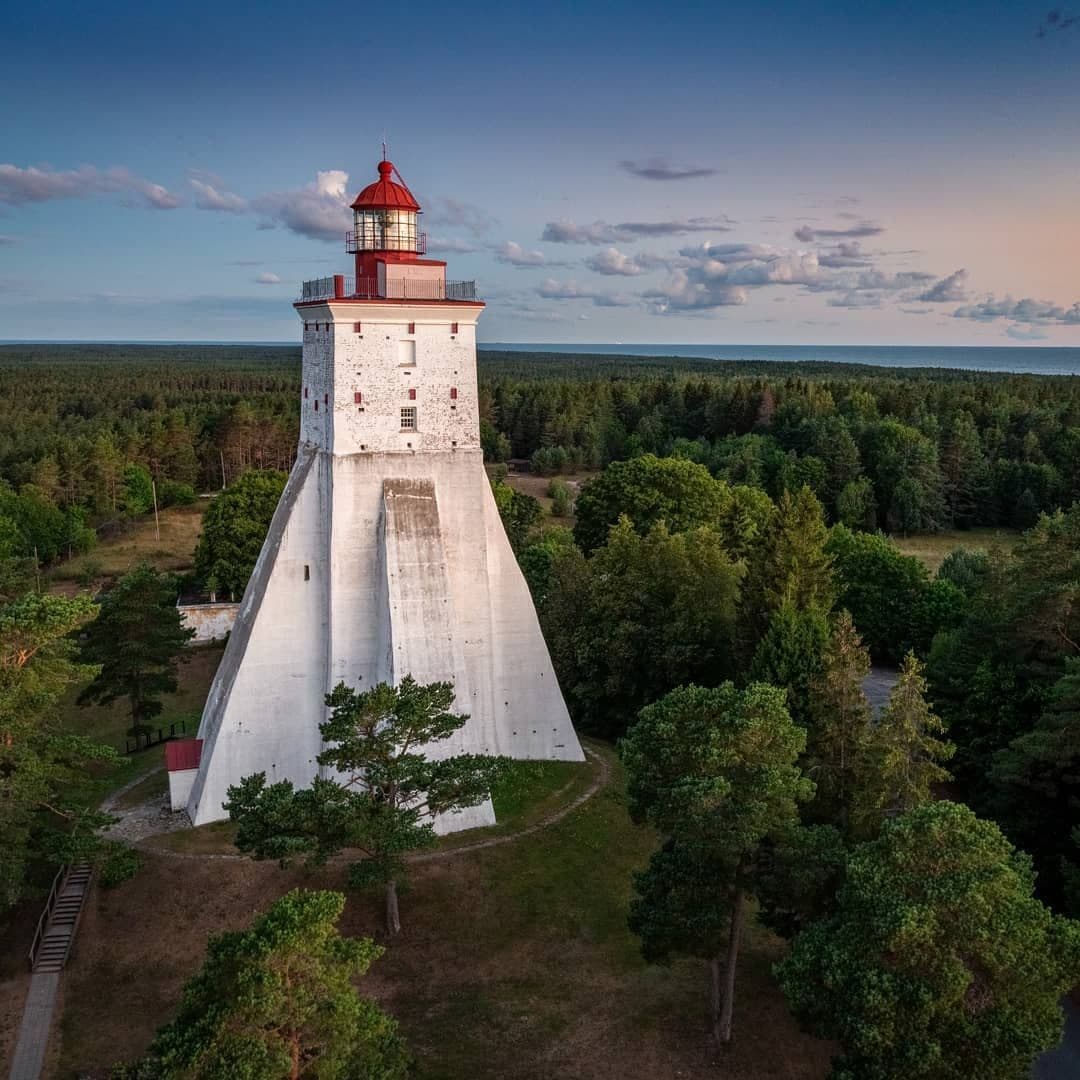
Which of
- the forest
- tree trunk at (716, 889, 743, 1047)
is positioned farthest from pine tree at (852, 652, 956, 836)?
tree trunk at (716, 889, 743, 1047)

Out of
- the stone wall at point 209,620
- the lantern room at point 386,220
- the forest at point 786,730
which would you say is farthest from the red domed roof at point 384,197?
the stone wall at point 209,620

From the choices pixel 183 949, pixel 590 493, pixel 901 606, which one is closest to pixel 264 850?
pixel 183 949

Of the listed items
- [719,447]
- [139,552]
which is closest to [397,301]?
[139,552]

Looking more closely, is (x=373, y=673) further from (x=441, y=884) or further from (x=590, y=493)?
(x=590, y=493)

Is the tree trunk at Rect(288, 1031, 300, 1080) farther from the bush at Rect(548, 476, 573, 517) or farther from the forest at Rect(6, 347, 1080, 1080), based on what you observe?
the bush at Rect(548, 476, 573, 517)

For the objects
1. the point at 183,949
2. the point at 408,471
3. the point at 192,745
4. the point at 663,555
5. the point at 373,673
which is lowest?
the point at 183,949

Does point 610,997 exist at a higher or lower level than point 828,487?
lower
